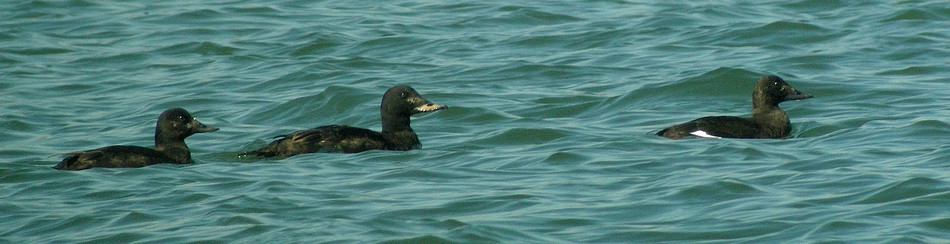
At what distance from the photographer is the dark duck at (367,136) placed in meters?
11.6

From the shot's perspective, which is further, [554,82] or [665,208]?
[554,82]

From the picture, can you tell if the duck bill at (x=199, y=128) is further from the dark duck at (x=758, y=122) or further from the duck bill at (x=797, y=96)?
the duck bill at (x=797, y=96)

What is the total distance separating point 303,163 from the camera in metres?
11.4

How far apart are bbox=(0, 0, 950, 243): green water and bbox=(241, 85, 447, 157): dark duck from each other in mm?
135

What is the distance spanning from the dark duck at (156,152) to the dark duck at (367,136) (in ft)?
1.47

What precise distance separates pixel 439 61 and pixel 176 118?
206 inches

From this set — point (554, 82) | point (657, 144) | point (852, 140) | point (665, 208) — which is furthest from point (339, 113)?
point (665, 208)

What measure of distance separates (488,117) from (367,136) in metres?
1.88

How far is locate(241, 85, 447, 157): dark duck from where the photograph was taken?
11648 mm

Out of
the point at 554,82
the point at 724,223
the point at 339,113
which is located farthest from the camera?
the point at 554,82

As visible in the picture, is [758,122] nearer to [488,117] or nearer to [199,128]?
[488,117]

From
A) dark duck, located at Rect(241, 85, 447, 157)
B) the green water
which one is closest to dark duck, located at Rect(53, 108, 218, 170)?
the green water

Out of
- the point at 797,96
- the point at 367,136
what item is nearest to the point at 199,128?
the point at 367,136

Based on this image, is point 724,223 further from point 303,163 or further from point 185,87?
point 185,87
